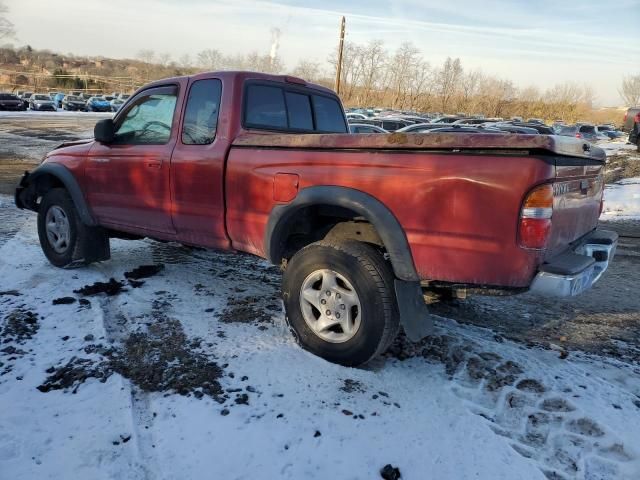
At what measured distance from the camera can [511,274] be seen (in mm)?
2773

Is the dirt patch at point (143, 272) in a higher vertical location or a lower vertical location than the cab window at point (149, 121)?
lower

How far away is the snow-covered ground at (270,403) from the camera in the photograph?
2.48 meters

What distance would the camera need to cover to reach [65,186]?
5.26 metres

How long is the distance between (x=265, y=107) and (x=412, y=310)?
6.93ft

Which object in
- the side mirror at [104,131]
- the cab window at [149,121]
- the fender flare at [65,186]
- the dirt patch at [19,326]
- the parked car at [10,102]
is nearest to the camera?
the dirt patch at [19,326]

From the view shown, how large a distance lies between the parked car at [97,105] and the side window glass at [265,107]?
165 ft

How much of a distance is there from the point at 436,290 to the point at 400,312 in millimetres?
703

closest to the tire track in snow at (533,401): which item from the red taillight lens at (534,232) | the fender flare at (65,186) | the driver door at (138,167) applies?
the red taillight lens at (534,232)

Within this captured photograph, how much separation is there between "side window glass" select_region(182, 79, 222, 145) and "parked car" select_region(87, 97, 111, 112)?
50050mm

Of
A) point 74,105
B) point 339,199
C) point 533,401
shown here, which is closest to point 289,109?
point 339,199

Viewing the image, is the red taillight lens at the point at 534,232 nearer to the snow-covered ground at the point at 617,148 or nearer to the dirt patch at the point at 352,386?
the dirt patch at the point at 352,386

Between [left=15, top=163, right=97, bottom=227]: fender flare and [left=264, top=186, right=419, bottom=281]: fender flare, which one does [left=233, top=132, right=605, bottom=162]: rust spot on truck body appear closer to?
[left=264, top=186, right=419, bottom=281]: fender flare

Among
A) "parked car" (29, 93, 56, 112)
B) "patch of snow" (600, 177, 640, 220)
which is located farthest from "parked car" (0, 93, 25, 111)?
"patch of snow" (600, 177, 640, 220)

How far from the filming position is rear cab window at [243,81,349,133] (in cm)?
410
